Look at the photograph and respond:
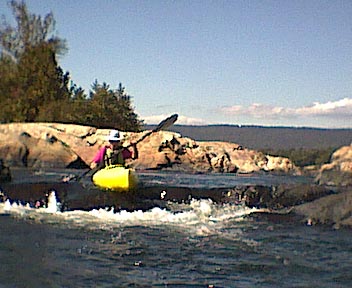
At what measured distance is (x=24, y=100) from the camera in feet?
110

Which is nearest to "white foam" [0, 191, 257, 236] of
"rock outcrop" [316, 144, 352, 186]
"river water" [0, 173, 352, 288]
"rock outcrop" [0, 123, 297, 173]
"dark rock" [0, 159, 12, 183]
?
"river water" [0, 173, 352, 288]

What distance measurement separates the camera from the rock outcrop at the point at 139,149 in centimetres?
2289

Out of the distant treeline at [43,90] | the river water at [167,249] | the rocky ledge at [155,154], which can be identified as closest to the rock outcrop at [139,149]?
the rocky ledge at [155,154]

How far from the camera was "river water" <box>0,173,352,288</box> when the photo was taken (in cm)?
622

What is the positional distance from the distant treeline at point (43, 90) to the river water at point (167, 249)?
22448mm

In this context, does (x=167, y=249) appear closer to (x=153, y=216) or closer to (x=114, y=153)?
(x=153, y=216)

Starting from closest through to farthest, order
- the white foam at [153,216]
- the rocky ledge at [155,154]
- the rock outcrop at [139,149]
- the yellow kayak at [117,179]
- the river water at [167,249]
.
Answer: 1. the river water at [167,249]
2. the white foam at [153,216]
3. the yellow kayak at [117,179]
4. the rocky ledge at [155,154]
5. the rock outcrop at [139,149]

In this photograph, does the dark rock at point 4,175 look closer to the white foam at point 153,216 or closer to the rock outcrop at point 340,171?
the white foam at point 153,216

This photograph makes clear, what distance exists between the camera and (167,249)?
7605mm

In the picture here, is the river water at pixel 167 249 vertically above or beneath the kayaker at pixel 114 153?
beneath

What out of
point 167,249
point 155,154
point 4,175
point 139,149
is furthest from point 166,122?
point 139,149

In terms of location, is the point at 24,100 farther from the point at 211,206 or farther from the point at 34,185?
the point at 211,206

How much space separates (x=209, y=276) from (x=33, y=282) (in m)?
1.85

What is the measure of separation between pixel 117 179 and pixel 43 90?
23.2m
